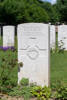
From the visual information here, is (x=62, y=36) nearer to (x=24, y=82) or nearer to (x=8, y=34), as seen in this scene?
(x=8, y=34)

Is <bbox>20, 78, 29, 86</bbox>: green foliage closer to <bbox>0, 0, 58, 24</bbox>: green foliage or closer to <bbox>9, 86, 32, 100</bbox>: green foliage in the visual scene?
<bbox>9, 86, 32, 100</bbox>: green foliage

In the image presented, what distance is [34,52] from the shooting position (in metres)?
6.51

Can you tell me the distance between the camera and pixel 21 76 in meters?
6.61

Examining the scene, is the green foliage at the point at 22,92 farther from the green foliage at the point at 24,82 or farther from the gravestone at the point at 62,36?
the gravestone at the point at 62,36

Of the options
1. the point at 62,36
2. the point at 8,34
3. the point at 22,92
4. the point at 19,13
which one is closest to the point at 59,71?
the point at 22,92

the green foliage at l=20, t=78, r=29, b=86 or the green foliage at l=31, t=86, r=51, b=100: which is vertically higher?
the green foliage at l=20, t=78, r=29, b=86

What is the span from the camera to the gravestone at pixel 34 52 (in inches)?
253

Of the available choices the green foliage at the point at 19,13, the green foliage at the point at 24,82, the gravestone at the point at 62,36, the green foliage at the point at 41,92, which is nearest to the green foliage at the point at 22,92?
the green foliage at the point at 41,92

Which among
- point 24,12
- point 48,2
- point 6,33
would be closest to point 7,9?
point 24,12

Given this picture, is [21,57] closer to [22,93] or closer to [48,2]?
[22,93]

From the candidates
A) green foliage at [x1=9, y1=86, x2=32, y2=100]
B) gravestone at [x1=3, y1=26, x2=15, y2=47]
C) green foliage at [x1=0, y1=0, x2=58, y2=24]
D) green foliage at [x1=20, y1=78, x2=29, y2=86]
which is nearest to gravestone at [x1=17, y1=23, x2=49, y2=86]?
green foliage at [x1=20, y1=78, x2=29, y2=86]

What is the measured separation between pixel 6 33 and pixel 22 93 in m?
9.07

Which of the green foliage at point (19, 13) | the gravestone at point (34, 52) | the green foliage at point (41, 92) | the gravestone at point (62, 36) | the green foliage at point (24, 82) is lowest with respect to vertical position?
the green foliage at point (41, 92)

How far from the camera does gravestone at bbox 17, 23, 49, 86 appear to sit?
21.1 feet
